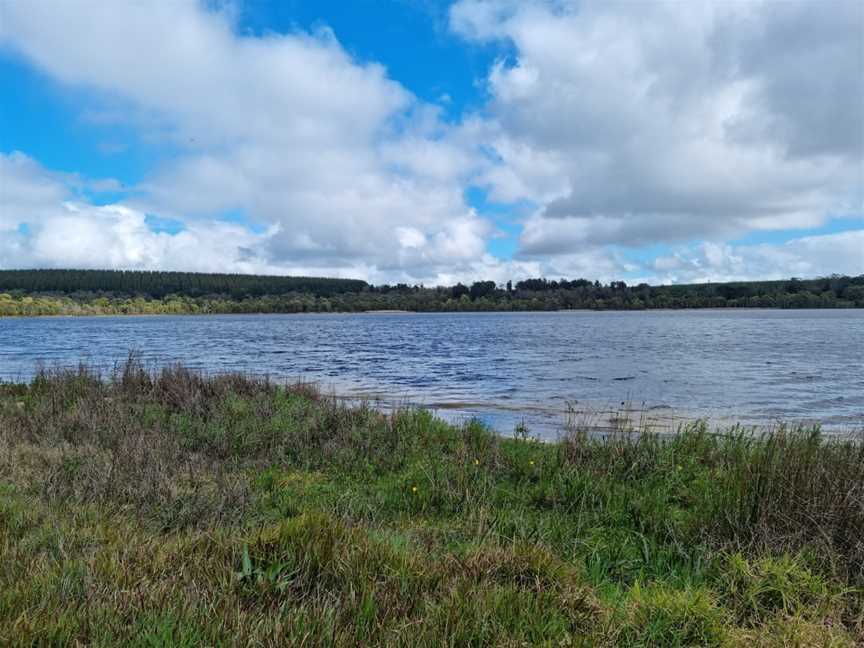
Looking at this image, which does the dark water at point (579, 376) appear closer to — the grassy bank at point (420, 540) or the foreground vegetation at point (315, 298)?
the grassy bank at point (420, 540)

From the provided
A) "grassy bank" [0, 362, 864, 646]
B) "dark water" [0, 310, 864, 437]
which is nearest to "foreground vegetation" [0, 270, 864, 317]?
"dark water" [0, 310, 864, 437]

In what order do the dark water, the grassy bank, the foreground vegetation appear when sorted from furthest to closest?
the foreground vegetation, the dark water, the grassy bank

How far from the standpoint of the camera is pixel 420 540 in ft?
19.3

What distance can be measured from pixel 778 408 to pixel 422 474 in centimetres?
1508

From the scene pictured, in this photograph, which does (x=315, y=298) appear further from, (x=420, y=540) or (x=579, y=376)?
(x=420, y=540)

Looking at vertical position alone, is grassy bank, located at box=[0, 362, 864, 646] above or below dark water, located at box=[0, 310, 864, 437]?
above

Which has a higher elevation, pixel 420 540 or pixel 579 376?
pixel 420 540

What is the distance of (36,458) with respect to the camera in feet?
28.6

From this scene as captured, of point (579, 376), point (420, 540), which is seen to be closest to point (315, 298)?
point (579, 376)

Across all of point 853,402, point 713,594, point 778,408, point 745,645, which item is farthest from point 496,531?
point 853,402

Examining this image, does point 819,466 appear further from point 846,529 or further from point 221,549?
point 221,549

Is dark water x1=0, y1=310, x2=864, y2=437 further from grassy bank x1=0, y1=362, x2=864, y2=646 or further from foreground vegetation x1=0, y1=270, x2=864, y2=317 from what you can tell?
foreground vegetation x1=0, y1=270, x2=864, y2=317

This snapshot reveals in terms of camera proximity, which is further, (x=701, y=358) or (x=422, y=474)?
(x=701, y=358)

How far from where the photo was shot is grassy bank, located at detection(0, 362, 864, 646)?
3787mm
